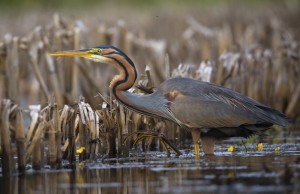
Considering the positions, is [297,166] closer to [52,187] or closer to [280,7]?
[52,187]

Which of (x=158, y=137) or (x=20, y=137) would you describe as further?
(x=158, y=137)

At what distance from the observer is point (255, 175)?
7117mm

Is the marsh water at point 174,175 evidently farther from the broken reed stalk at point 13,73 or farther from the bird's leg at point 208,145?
the broken reed stalk at point 13,73

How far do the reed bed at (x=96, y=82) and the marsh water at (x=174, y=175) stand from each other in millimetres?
317

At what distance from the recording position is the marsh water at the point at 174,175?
21.8 feet

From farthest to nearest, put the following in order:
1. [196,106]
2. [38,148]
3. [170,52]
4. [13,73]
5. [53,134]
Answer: [170,52], [13,73], [196,106], [53,134], [38,148]

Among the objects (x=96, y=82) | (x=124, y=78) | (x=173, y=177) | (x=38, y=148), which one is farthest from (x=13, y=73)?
(x=173, y=177)

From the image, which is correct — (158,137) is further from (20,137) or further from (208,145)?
(20,137)

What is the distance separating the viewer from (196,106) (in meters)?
8.91

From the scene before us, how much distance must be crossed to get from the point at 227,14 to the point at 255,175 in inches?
565

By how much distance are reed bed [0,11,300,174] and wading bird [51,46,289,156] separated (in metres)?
0.32

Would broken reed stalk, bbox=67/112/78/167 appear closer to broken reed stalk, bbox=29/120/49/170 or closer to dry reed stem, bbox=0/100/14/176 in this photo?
broken reed stalk, bbox=29/120/49/170

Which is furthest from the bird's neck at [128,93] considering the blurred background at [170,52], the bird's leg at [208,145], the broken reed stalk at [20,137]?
the broken reed stalk at [20,137]

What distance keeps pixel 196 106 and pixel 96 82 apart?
16.5 ft
